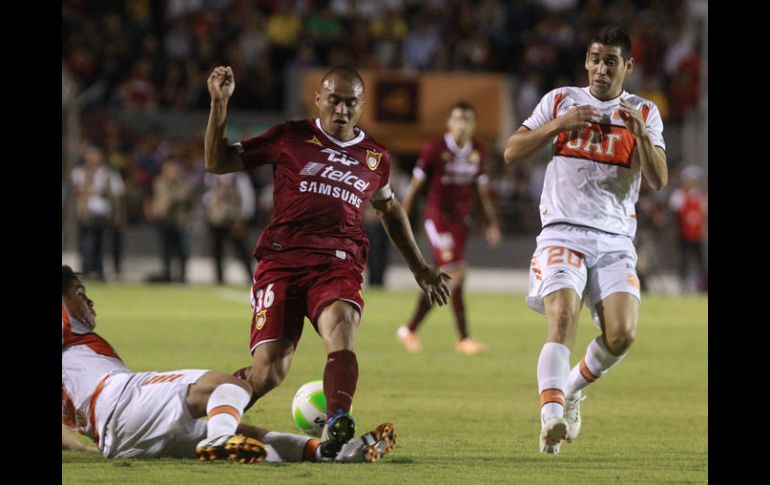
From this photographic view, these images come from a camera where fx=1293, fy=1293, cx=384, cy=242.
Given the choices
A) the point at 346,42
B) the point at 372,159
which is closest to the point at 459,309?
the point at 372,159

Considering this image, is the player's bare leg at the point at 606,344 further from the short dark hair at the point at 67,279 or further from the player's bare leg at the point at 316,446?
the short dark hair at the point at 67,279

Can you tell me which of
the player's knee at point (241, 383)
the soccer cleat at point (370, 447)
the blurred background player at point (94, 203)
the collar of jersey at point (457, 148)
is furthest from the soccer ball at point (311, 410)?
the blurred background player at point (94, 203)

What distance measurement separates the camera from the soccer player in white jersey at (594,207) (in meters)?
7.36

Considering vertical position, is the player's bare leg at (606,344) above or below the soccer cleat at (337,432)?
above

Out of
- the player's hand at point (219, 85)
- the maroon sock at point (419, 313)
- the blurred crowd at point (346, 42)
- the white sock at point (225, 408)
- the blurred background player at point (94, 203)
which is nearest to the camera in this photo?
the white sock at point (225, 408)

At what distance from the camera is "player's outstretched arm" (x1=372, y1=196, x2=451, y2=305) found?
292 inches

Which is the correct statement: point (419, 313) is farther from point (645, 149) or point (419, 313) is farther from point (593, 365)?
point (645, 149)

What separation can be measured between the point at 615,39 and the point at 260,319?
256cm

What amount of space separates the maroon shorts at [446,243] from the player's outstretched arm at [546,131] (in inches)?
248

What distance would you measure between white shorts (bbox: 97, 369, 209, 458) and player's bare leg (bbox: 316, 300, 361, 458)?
2.15ft

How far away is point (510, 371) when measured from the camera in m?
11.9

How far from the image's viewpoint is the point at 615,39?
24.1 ft
